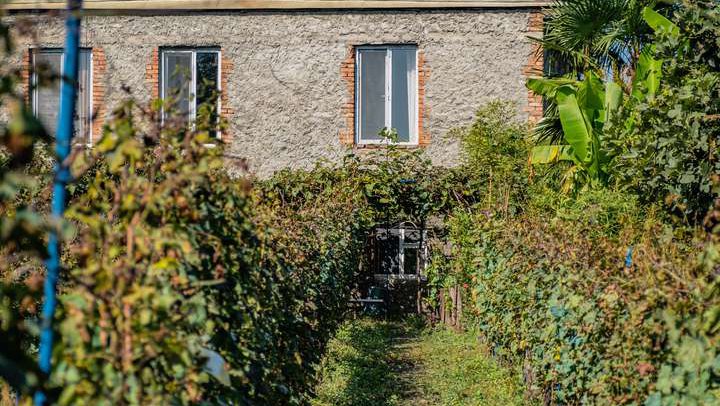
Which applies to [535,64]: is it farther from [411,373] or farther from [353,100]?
[411,373]

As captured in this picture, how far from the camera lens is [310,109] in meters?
15.8

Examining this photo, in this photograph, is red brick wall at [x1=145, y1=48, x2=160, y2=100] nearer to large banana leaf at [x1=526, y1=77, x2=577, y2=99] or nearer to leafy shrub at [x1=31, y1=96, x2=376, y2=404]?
large banana leaf at [x1=526, y1=77, x2=577, y2=99]

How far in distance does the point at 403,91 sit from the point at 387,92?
305 millimetres

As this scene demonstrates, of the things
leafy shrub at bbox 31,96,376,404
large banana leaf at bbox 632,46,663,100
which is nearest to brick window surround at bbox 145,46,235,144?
large banana leaf at bbox 632,46,663,100

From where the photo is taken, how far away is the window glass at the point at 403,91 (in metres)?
15.8

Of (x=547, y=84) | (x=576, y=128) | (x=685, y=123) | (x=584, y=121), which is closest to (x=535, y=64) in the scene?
(x=547, y=84)

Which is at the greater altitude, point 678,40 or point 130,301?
point 678,40

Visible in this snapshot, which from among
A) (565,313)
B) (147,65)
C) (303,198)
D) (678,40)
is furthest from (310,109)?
(565,313)

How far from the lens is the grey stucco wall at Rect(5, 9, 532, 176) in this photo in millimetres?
15641

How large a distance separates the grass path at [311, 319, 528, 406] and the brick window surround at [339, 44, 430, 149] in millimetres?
3952

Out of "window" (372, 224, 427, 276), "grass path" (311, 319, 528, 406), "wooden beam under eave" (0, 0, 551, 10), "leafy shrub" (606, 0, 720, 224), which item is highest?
"wooden beam under eave" (0, 0, 551, 10)

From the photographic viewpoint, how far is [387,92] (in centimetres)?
1577

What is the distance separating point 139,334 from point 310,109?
13328mm

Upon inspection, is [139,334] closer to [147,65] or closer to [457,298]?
[457,298]
